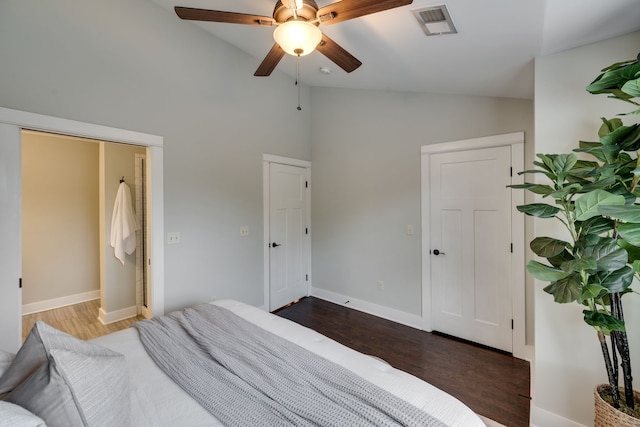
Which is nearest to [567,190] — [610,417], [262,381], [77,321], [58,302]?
[610,417]

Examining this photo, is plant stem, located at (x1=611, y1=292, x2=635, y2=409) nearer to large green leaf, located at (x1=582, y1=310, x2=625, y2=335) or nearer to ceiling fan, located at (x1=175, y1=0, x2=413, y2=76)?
large green leaf, located at (x1=582, y1=310, x2=625, y2=335)

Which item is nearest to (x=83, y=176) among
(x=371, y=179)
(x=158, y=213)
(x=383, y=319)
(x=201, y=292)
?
(x=158, y=213)

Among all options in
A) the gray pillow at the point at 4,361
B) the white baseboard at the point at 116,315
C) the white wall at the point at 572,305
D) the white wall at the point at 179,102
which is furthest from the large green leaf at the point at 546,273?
the white baseboard at the point at 116,315

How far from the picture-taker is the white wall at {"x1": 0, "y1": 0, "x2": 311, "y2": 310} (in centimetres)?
190

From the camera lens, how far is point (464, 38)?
174cm

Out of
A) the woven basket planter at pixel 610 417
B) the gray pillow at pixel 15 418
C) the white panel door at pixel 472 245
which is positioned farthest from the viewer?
the white panel door at pixel 472 245

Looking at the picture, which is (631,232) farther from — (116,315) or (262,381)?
(116,315)

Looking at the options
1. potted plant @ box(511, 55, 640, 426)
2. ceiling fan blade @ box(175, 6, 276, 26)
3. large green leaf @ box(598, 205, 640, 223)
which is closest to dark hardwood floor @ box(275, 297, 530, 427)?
potted plant @ box(511, 55, 640, 426)

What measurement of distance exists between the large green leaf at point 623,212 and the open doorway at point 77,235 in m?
3.92

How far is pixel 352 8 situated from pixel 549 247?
161cm

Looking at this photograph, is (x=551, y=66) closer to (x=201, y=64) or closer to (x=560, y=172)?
(x=560, y=172)

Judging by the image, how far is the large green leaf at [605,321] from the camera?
1.22m

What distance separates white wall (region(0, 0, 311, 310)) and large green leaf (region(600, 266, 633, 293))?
2958 mm

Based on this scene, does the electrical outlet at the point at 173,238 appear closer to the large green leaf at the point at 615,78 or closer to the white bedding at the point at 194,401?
the white bedding at the point at 194,401
